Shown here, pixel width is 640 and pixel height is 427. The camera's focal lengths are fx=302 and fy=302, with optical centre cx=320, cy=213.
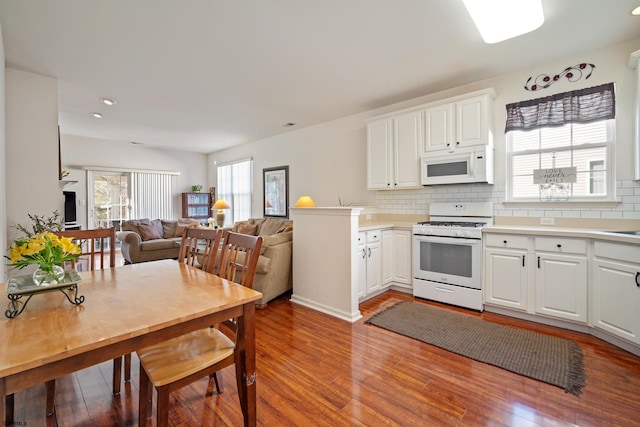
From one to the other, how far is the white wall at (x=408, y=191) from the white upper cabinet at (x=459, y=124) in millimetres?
308

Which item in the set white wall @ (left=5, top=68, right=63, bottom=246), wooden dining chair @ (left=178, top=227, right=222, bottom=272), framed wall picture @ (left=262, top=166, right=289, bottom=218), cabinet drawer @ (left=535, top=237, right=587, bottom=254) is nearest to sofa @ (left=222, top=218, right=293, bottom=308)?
wooden dining chair @ (left=178, top=227, right=222, bottom=272)

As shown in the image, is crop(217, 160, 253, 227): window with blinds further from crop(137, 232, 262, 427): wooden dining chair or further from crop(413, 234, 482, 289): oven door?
crop(137, 232, 262, 427): wooden dining chair

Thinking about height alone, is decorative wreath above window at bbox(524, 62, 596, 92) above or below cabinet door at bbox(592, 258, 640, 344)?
above

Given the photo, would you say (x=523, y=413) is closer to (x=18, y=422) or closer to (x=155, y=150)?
(x=18, y=422)

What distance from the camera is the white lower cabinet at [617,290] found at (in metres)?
2.26

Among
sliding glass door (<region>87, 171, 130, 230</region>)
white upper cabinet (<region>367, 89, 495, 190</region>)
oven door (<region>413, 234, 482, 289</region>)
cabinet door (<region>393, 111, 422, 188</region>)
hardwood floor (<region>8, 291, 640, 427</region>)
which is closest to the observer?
hardwood floor (<region>8, 291, 640, 427</region>)

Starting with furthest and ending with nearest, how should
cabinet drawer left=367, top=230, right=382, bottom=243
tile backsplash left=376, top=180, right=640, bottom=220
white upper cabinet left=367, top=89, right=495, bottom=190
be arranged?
cabinet drawer left=367, top=230, right=382, bottom=243 < white upper cabinet left=367, top=89, right=495, bottom=190 < tile backsplash left=376, top=180, right=640, bottom=220

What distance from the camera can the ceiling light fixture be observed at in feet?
7.06

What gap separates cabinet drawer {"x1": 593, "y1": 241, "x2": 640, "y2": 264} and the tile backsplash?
1.91 feet

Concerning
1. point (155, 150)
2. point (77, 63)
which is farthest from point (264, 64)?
point (155, 150)

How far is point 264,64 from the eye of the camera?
3.09 m

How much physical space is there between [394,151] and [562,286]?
228cm

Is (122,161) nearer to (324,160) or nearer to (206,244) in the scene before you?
(324,160)

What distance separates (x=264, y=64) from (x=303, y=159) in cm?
262
